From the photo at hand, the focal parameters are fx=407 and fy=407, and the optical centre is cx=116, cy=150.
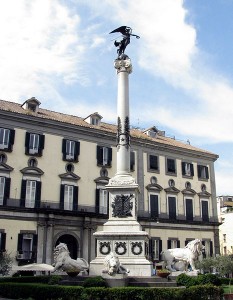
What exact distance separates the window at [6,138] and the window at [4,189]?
2.73 meters

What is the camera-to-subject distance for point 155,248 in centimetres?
4188

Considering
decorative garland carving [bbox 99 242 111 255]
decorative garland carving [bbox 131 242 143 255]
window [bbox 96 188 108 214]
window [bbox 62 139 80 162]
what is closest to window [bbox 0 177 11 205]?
window [bbox 62 139 80 162]

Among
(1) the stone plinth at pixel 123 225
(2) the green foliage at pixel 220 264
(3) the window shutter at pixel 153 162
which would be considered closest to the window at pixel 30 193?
(3) the window shutter at pixel 153 162

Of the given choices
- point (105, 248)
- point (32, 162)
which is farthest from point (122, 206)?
point (32, 162)

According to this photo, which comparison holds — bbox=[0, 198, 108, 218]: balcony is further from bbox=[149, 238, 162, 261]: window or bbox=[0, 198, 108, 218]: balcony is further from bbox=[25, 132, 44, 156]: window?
bbox=[149, 238, 162, 261]: window

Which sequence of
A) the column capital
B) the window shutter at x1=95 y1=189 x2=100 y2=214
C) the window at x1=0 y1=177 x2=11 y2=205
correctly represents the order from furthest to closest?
the window shutter at x1=95 y1=189 x2=100 y2=214 < the window at x1=0 y1=177 x2=11 y2=205 < the column capital

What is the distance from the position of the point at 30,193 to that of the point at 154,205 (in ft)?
45.6

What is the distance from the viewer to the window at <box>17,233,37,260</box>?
112 ft

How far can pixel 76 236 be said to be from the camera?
121ft

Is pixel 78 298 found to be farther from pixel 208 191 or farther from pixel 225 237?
pixel 225 237

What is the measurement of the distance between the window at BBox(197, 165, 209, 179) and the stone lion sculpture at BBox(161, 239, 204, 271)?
2343 cm

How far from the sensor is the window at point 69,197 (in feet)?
123

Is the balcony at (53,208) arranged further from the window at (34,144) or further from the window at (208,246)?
the window at (208,246)

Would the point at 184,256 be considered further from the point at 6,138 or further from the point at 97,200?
the point at 6,138
